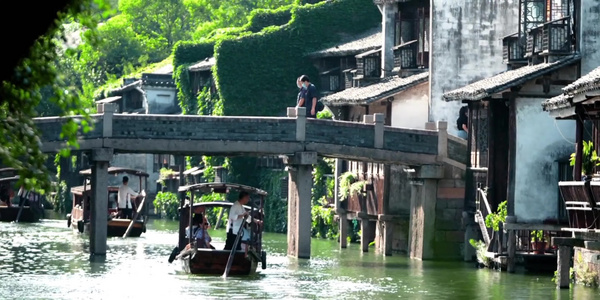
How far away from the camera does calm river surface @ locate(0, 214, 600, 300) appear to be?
28859mm

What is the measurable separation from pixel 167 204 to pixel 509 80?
3792cm

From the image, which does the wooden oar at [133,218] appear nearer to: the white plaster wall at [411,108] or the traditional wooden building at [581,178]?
the white plaster wall at [411,108]

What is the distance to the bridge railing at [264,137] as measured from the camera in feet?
124

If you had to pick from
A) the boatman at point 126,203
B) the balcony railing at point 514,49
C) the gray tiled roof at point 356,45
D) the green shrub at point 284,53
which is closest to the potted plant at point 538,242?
the balcony railing at point 514,49

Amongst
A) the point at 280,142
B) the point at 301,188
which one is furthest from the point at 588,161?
the point at 301,188

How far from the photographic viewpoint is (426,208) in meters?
39.2

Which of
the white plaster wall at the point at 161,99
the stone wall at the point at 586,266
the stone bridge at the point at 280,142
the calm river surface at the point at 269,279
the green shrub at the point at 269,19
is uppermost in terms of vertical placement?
the green shrub at the point at 269,19

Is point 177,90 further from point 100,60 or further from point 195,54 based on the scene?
point 100,60

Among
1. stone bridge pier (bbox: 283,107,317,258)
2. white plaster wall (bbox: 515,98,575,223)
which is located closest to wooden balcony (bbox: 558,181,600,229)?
white plaster wall (bbox: 515,98,575,223)

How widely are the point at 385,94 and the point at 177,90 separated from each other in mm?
30991

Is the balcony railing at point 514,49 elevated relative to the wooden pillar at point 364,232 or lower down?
elevated

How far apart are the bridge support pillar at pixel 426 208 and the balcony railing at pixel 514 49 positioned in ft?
12.0

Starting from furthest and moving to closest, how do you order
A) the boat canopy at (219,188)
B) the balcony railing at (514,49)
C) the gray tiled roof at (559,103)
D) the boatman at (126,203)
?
the boatman at (126,203)
the balcony railing at (514,49)
the boat canopy at (219,188)
the gray tiled roof at (559,103)

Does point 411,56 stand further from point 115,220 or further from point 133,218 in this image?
point 115,220
